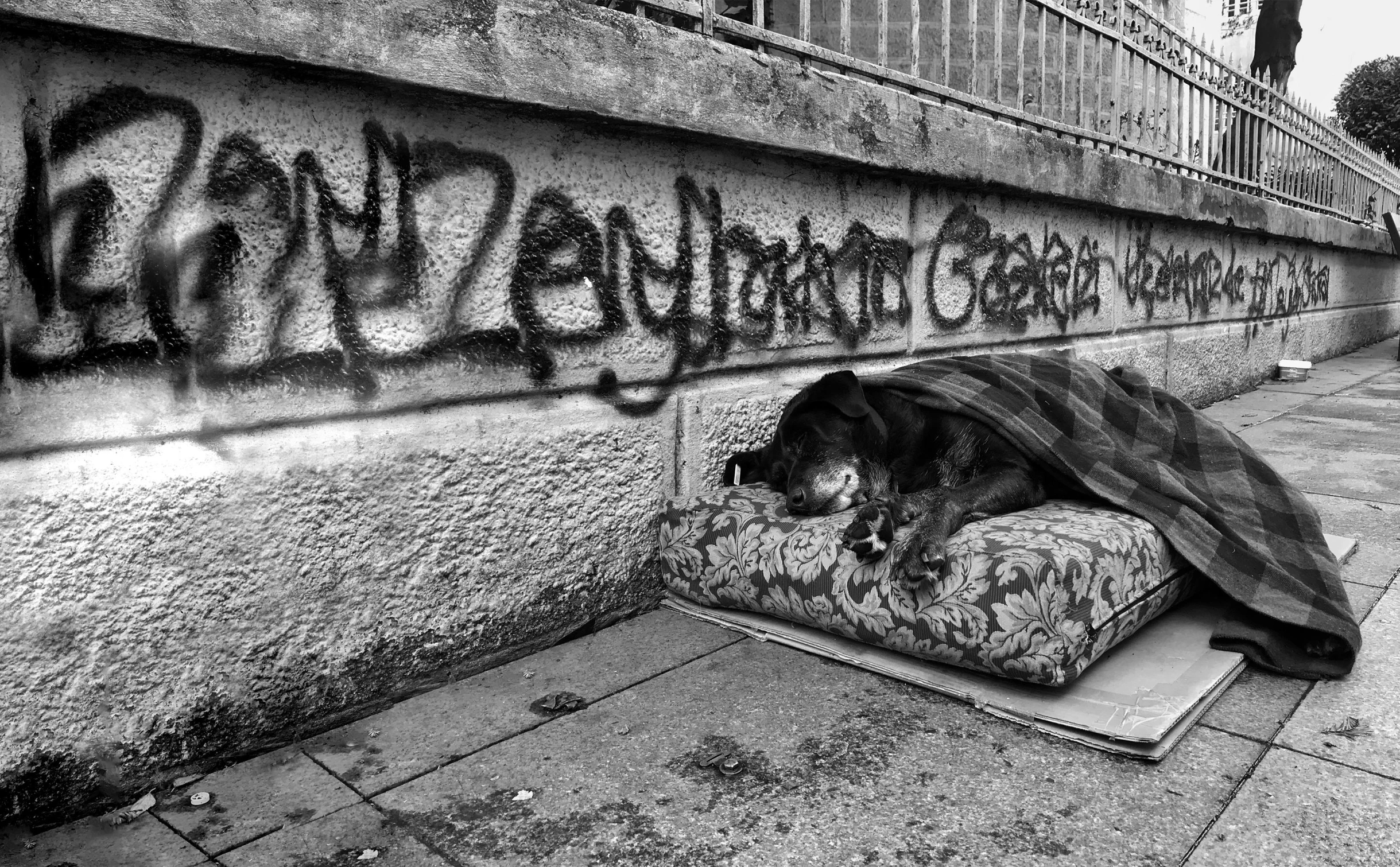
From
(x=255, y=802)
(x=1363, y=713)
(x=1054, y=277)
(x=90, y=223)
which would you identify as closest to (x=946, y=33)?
(x=1054, y=277)

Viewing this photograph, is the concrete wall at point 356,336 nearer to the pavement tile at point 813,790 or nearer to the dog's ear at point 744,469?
the dog's ear at point 744,469

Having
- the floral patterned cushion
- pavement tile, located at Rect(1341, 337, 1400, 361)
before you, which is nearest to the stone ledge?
the floral patterned cushion

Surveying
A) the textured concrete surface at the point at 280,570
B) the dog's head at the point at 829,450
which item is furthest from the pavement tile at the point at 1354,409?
the textured concrete surface at the point at 280,570

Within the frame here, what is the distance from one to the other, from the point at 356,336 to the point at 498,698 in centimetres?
99

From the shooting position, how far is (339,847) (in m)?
1.79

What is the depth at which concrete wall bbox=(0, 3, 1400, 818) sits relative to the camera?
1.86m

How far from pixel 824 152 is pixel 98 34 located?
223cm

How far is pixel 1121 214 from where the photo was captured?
5543 mm

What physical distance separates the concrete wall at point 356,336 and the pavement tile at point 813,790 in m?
0.51

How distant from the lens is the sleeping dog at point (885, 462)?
2787mm

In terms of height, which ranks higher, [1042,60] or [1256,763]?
[1042,60]

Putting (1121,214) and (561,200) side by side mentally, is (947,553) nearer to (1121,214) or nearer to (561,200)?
(561,200)

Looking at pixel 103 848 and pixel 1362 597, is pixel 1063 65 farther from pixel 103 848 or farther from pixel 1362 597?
pixel 103 848

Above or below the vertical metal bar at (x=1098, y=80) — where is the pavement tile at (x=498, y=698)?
below
